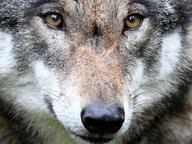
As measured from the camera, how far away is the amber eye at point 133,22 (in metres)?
3.81

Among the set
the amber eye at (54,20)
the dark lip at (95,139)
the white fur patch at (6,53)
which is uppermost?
the amber eye at (54,20)

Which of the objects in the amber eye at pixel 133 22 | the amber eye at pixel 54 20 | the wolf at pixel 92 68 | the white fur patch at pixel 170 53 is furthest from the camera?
the white fur patch at pixel 170 53

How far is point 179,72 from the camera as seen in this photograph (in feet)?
13.6

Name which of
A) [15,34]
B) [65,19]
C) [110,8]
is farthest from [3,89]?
[110,8]

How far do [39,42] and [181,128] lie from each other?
1404 mm

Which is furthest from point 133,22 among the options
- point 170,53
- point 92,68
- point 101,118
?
point 101,118

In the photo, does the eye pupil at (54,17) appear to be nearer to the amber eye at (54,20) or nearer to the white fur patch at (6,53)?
the amber eye at (54,20)

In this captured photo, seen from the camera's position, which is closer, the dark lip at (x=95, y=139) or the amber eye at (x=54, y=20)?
the dark lip at (x=95, y=139)

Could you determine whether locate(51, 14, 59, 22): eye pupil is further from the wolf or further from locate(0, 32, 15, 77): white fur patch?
locate(0, 32, 15, 77): white fur patch

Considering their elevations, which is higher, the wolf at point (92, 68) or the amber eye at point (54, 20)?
the amber eye at point (54, 20)

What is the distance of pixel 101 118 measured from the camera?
10.9 ft

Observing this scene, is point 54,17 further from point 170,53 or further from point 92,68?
point 170,53

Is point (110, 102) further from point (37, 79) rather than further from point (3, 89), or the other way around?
point (3, 89)

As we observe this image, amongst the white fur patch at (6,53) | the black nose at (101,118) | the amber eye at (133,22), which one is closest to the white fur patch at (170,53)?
the amber eye at (133,22)
